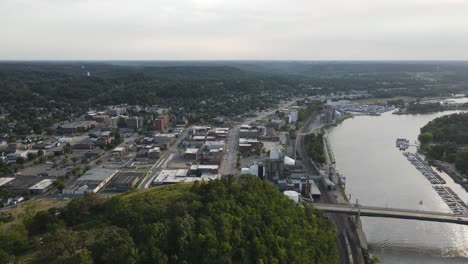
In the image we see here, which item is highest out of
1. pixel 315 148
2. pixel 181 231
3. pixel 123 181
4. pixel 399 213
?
pixel 181 231

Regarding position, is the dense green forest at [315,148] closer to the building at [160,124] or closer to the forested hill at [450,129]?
the forested hill at [450,129]

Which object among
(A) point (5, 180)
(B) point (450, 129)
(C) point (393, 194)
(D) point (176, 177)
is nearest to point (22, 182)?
(A) point (5, 180)

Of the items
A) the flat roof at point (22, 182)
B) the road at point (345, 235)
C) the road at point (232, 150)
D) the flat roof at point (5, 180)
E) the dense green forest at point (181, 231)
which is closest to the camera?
the dense green forest at point (181, 231)

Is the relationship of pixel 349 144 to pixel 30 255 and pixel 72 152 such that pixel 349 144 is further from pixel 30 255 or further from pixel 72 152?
pixel 30 255

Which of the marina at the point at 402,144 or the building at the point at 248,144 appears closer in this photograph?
the building at the point at 248,144

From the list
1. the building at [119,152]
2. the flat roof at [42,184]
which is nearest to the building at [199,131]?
the building at [119,152]

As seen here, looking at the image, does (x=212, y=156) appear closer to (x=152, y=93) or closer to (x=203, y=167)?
(x=203, y=167)

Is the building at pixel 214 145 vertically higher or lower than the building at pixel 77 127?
higher
